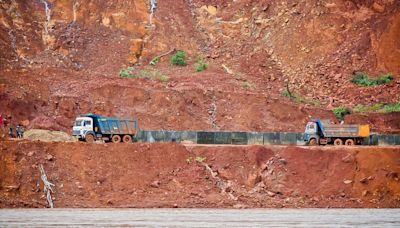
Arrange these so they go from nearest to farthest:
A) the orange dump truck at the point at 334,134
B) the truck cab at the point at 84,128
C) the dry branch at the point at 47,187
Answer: the dry branch at the point at 47,187 → the truck cab at the point at 84,128 → the orange dump truck at the point at 334,134

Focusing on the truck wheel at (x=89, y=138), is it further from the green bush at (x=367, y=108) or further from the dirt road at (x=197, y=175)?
the green bush at (x=367, y=108)

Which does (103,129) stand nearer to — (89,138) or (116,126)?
(116,126)

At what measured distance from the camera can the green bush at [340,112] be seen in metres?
79.4

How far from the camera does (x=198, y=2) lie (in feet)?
321

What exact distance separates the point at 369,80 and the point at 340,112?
607 centimetres

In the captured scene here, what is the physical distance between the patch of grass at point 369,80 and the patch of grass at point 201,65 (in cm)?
1279

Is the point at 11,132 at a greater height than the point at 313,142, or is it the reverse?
the point at 11,132

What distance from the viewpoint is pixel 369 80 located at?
84.2 meters

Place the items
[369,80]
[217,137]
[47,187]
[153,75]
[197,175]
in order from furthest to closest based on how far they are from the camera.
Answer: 1. [153,75]
2. [369,80]
3. [217,137]
4. [197,175]
5. [47,187]

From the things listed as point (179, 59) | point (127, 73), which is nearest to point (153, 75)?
point (127, 73)

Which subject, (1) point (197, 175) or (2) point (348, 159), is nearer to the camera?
(1) point (197, 175)

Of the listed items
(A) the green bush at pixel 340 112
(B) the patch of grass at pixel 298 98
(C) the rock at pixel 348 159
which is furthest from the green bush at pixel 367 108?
(C) the rock at pixel 348 159

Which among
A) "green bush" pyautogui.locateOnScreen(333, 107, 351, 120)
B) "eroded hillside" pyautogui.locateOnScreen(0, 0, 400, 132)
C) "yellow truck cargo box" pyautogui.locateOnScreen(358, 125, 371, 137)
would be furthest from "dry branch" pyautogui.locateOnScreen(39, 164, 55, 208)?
"green bush" pyautogui.locateOnScreen(333, 107, 351, 120)

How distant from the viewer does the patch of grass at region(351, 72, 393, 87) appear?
83812 mm
